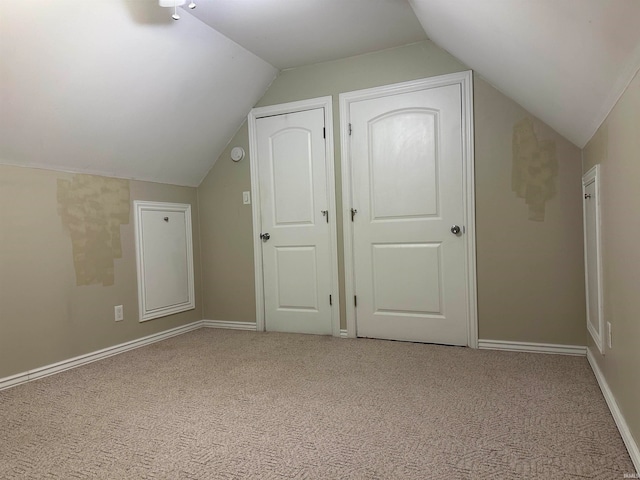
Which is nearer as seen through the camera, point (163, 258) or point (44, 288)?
point (44, 288)

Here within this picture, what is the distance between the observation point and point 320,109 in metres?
3.36

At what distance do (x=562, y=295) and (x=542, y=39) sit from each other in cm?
176

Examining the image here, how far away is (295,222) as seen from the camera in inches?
138

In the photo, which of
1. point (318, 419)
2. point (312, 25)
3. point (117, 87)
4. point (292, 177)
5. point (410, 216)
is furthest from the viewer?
point (292, 177)

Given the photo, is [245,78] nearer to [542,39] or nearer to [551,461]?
[542,39]

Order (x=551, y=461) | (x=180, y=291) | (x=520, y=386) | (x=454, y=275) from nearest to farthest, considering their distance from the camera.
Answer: (x=551, y=461) → (x=520, y=386) → (x=454, y=275) → (x=180, y=291)

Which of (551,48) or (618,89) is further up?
(551,48)

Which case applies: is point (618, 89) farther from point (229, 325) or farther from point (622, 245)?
point (229, 325)

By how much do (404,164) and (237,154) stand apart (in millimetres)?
1486

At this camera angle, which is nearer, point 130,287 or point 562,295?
point 562,295

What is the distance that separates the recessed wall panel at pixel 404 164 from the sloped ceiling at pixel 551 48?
0.53 metres

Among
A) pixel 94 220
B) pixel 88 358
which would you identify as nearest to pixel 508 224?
pixel 94 220

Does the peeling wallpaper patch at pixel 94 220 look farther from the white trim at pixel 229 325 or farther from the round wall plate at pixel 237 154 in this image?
the white trim at pixel 229 325

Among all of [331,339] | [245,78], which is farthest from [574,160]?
[245,78]
